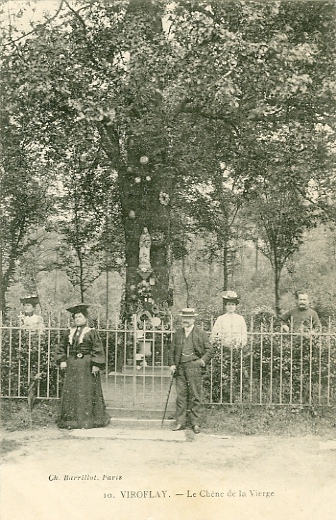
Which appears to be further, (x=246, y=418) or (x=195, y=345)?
(x=246, y=418)

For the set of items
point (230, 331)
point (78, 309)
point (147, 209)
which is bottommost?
point (230, 331)

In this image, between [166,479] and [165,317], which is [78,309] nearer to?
[166,479]

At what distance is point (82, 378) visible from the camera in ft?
26.0

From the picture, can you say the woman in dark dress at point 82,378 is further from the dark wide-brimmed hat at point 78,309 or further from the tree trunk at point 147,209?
the tree trunk at point 147,209

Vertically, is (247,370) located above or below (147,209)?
below

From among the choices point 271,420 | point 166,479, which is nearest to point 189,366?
point 271,420

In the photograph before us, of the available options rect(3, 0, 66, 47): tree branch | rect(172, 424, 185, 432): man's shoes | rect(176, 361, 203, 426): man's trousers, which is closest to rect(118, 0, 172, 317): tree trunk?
rect(3, 0, 66, 47): tree branch

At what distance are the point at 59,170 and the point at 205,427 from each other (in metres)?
9.90

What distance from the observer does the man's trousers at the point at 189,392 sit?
7898 millimetres

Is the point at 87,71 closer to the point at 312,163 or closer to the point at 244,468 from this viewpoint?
the point at 312,163

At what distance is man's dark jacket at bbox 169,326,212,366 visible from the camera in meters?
7.98

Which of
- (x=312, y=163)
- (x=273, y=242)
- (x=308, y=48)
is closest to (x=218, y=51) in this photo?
(x=308, y=48)

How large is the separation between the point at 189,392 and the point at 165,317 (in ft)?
13.1

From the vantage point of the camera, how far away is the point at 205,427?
7914mm
